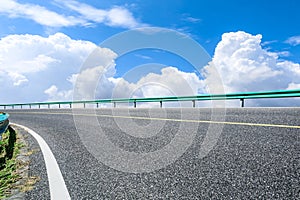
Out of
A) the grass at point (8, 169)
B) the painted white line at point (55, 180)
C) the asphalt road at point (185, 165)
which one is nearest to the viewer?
the asphalt road at point (185, 165)

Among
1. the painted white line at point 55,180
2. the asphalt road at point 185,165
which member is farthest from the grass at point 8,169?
the painted white line at point 55,180

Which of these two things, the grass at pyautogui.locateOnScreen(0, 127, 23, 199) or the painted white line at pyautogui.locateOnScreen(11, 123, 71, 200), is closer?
the painted white line at pyautogui.locateOnScreen(11, 123, 71, 200)

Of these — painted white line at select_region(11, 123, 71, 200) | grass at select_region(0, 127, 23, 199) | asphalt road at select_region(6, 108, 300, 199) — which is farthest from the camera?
grass at select_region(0, 127, 23, 199)

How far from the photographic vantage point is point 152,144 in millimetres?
5824

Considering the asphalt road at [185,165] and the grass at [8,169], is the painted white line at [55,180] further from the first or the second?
the grass at [8,169]

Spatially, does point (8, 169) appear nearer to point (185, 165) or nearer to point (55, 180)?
point (55, 180)

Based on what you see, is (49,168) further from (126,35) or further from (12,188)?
(126,35)

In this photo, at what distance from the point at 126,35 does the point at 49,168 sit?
22.1ft

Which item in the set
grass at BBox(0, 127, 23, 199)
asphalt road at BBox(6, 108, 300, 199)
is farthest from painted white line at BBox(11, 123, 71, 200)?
grass at BBox(0, 127, 23, 199)

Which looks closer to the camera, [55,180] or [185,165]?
[55,180]

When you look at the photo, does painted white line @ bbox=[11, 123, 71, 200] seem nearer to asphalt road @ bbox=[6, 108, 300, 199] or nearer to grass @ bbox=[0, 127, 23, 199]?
asphalt road @ bbox=[6, 108, 300, 199]

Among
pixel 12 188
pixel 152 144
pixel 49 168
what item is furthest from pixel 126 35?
pixel 12 188

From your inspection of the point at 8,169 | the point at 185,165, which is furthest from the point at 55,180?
the point at 185,165

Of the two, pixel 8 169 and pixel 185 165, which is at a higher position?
pixel 185 165
